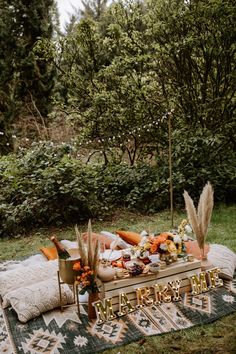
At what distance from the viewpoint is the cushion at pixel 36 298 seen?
3457 mm

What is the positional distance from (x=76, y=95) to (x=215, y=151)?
146 inches

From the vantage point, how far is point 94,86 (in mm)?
9086

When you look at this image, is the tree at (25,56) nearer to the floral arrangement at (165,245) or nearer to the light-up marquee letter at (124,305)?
the floral arrangement at (165,245)

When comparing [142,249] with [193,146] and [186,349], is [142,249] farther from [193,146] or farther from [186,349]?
[193,146]

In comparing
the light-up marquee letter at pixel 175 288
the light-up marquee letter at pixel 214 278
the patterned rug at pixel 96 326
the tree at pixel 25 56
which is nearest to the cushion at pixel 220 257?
the light-up marquee letter at pixel 214 278

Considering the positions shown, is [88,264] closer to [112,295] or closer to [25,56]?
[112,295]

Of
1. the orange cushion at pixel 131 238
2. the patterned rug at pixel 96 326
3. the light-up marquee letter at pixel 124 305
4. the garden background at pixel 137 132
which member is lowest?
the patterned rug at pixel 96 326

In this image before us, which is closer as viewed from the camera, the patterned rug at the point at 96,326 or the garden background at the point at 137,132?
the patterned rug at the point at 96,326

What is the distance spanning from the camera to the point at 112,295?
3461 mm

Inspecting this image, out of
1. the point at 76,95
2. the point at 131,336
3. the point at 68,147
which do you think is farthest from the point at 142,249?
the point at 76,95

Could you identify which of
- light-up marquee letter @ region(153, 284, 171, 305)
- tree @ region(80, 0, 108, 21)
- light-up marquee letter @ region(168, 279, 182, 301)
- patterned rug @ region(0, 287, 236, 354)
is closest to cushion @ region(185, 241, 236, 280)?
patterned rug @ region(0, 287, 236, 354)

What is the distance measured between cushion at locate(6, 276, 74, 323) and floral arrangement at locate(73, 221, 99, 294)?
43 centimetres

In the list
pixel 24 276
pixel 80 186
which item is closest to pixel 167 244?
pixel 24 276

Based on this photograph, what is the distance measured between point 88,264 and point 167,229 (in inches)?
120
